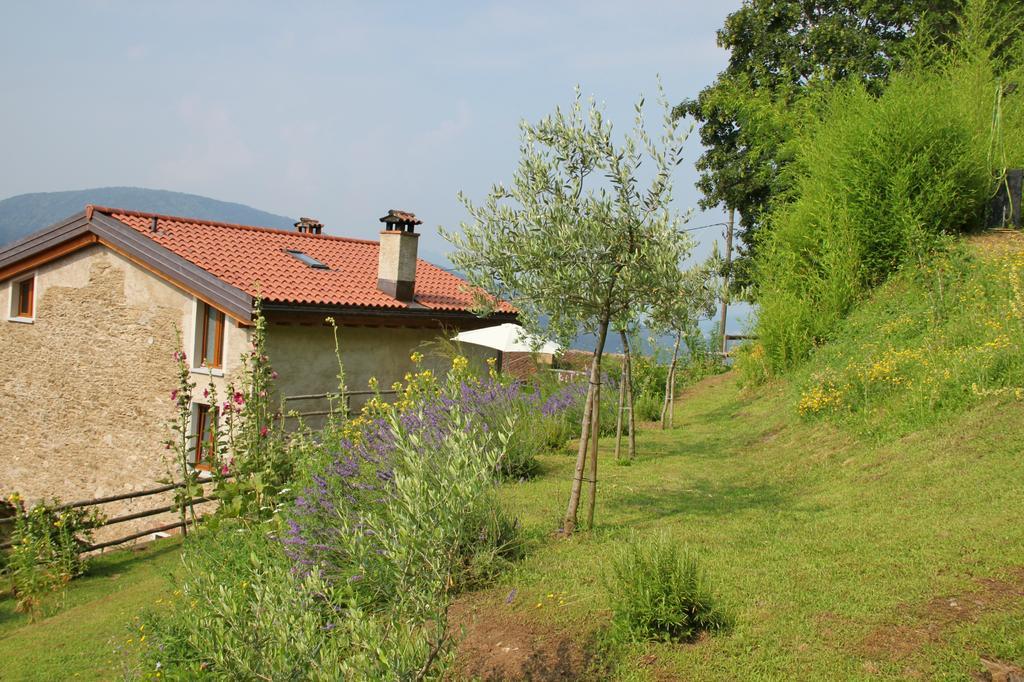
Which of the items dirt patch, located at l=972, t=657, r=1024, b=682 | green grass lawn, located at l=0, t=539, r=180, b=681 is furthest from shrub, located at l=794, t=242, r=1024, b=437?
green grass lawn, located at l=0, t=539, r=180, b=681

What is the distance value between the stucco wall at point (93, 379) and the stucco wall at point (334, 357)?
945 millimetres

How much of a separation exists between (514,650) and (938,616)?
2.55 m

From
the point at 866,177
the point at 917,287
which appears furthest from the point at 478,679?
the point at 866,177

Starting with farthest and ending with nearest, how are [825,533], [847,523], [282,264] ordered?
[282,264] → [847,523] → [825,533]

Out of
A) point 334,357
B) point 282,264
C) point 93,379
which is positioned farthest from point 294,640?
point 93,379

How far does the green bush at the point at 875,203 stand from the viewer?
530 inches

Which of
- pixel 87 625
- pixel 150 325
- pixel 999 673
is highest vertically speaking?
pixel 150 325

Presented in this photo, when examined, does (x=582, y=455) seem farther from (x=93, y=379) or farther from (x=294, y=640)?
(x=93, y=379)

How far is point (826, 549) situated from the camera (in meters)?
6.02

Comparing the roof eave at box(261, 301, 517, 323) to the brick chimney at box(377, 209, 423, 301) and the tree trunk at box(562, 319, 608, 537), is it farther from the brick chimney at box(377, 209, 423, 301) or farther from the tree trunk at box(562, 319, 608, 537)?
the tree trunk at box(562, 319, 608, 537)

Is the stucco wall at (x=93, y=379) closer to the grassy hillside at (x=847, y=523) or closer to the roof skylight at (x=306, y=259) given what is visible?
the roof skylight at (x=306, y=259)

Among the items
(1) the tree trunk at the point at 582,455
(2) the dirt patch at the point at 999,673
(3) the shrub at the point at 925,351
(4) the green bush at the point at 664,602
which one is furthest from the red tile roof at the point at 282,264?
(2) the dirt patch at the point at 999,673

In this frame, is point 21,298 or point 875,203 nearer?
point 875,203

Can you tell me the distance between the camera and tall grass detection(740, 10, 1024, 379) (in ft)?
44.2
